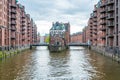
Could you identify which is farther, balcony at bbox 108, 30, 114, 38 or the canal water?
balcony at bbox 108, 30, 114, 38

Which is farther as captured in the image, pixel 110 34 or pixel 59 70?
pixel 110 34

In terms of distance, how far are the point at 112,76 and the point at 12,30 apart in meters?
79.8

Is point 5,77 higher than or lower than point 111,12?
lower

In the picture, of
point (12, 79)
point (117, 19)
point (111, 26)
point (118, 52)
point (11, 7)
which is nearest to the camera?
point (12, 79)

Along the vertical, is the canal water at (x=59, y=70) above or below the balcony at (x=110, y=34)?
below

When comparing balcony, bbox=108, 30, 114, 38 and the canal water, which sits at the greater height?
balcony, bbox=108, 30, 114, 38

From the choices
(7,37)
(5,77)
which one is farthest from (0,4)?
(5,77)

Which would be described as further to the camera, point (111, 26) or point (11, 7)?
point (11, 7)

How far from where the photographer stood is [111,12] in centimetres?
9094

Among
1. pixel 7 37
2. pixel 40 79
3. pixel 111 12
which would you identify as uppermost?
pixel 111 12

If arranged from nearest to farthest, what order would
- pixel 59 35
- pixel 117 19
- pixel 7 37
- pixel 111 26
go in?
pixel 117 19, pixel 111 26, pixel 7 37, pixel 59 35

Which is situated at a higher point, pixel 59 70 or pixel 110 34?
pixel 110 34

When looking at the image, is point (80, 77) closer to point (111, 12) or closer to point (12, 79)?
point (12, 79)

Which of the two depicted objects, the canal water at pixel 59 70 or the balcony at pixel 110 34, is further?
the balcony at pixel 110 34
